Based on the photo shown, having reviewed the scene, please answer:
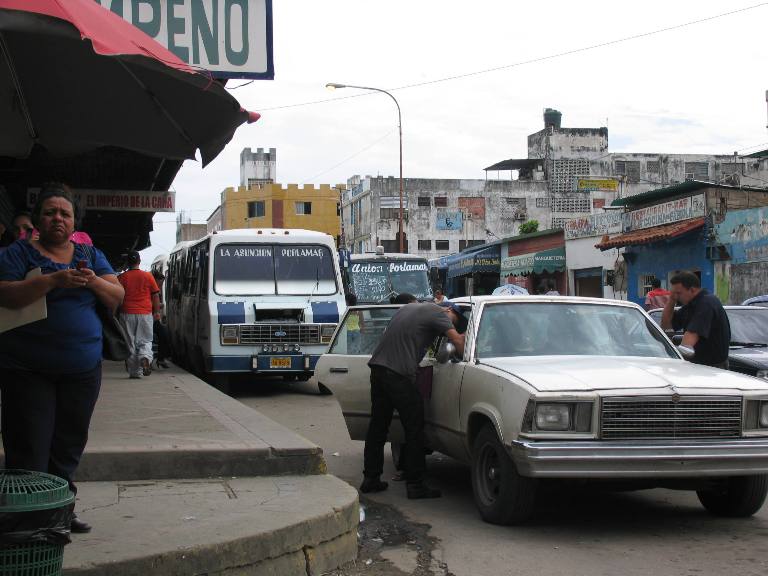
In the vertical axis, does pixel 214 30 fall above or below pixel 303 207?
below

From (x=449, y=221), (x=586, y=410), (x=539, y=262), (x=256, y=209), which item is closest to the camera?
(x=586, y=410)

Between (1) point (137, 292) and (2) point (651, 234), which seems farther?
(2) point (651, 234)

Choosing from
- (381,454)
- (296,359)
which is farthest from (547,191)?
(381,454)

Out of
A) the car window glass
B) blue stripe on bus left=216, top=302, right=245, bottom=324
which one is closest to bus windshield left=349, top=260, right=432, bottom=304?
blue stripe on bus left=216, top=302, right=245, bottom=324

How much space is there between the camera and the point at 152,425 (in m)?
7.80

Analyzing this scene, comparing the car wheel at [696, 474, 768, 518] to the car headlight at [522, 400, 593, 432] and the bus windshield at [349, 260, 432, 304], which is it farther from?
the bus windshield at [349, 260, 432, 304]

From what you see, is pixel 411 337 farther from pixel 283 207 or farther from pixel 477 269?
pixel 283 207

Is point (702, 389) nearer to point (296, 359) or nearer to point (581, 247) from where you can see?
point (296, 359)

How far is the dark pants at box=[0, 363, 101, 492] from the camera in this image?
167 inches

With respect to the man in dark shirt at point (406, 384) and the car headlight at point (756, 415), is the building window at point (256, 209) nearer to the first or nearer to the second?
the man in dark shirt at point (406, 384)

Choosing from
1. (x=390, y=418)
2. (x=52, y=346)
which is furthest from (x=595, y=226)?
(x=52, y=346)

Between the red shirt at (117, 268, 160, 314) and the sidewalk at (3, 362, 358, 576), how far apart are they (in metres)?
5.35

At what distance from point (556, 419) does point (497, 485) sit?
2.62ft

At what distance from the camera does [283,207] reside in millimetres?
67438
